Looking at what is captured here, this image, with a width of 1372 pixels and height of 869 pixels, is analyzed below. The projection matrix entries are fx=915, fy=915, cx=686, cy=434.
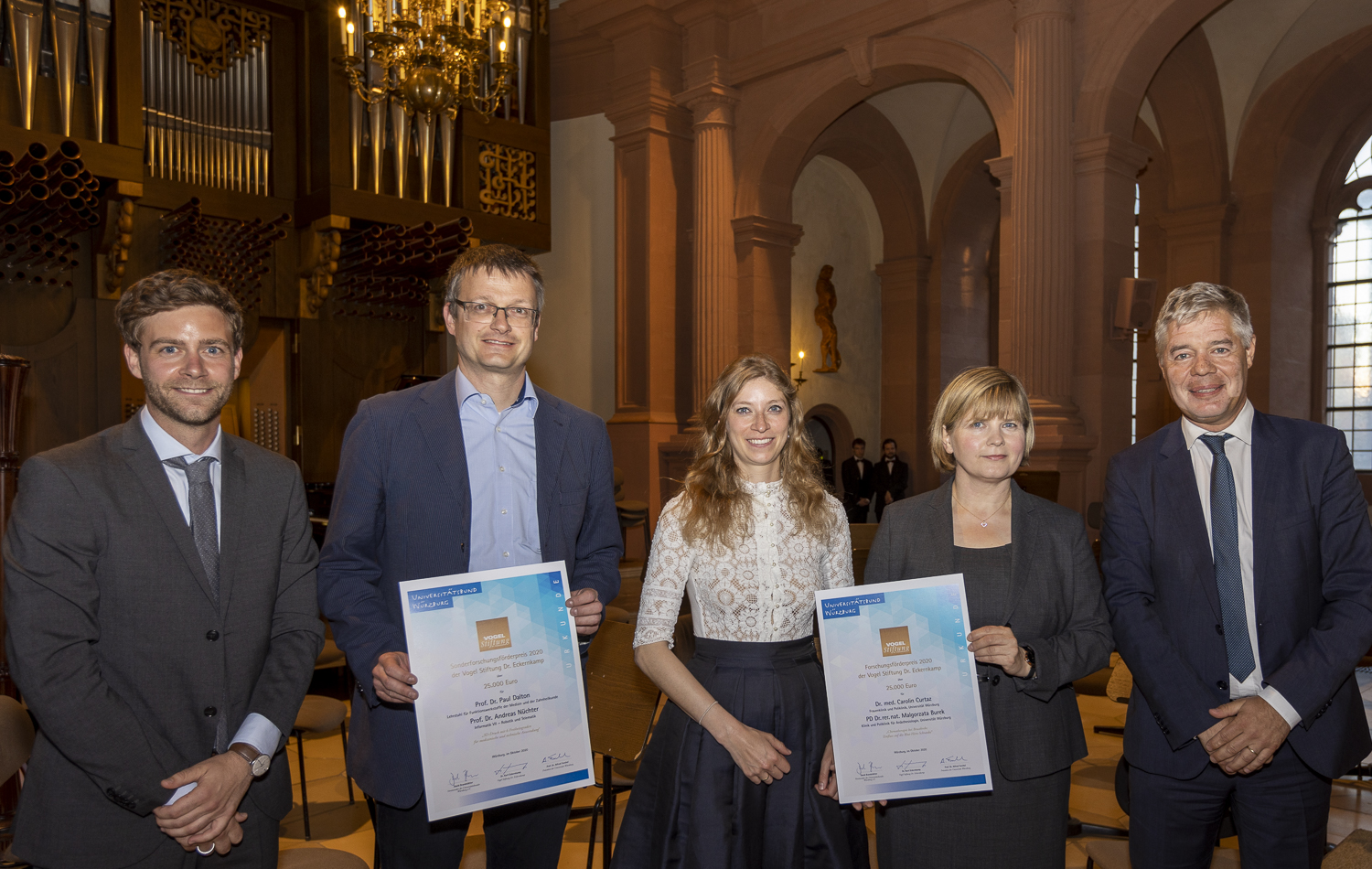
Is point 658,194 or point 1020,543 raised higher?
point 658,194

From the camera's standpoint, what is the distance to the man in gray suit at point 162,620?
173cm

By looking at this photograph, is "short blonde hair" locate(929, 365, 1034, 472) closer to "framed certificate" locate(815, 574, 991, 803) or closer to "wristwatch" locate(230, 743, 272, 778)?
"framed certificate" locate(815, 574, 991, 803)

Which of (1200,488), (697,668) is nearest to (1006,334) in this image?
(1200,488)

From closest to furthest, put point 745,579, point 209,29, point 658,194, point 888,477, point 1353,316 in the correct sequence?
point 745,579
point 209,29
point 658,194
point 1353,316
point 888,477

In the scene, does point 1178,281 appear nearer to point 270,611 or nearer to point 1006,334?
point 1006,334

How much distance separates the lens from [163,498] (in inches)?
73.1

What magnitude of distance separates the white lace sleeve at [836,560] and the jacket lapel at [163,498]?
1.38 metres

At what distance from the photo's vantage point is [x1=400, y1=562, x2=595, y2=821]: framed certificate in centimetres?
184

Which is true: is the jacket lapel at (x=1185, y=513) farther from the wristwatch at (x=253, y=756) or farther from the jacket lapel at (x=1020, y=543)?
the wristwatch at (x=253, y=756)

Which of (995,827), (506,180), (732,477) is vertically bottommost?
(995,827)

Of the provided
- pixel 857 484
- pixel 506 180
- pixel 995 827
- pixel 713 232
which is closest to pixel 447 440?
pixel 995 827

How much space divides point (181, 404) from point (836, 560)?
1.52m
